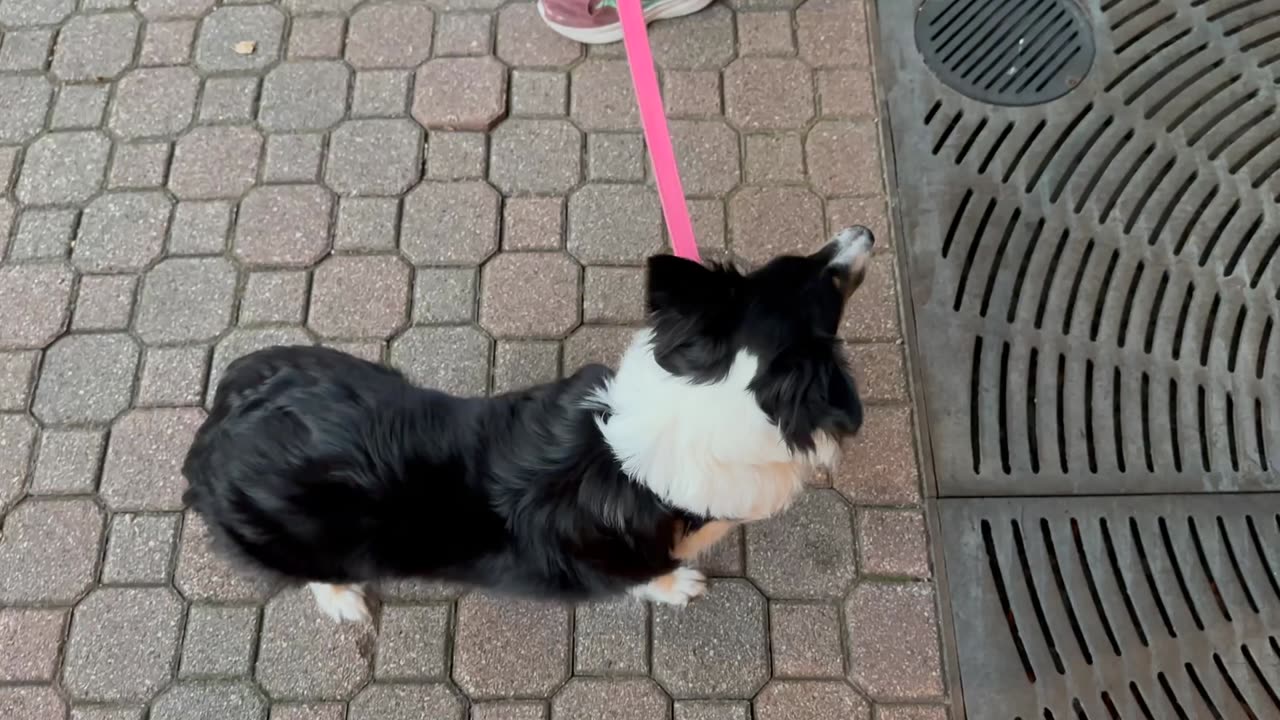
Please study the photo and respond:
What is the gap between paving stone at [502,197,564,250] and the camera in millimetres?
2801

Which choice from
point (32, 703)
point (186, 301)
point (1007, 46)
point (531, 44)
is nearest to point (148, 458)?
point (186, 301)

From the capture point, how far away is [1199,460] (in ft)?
8.00

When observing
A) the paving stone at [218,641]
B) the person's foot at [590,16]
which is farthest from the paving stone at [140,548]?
the person's foot at [590,16]

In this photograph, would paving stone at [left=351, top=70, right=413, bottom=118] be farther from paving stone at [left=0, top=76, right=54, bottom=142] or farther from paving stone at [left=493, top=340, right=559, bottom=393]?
paving stone at [left=0, top=76, right=54, bottom=142]

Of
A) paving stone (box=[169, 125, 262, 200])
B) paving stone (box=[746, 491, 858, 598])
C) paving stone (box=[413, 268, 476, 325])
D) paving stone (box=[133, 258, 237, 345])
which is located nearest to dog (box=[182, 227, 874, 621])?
paving stone (box=[746, 491, 858, 598])

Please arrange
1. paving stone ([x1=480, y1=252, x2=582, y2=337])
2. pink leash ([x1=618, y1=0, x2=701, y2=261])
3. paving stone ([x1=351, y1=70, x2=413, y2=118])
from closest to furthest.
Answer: pink leash ([x1=618, y1=0, x2=701, y2=261]) → paving stone ([x1=480, y1=252, x2=582, y2=337]) → paving stone ([x1=351, y1=70, x2=413, y2=118])

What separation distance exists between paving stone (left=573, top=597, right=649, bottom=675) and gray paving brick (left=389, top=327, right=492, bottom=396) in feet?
2.58

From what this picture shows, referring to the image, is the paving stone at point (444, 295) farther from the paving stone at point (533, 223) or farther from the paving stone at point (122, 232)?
the paving stone at point (122, 232)

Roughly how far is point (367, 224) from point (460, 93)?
627mm

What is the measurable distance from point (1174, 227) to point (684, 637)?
2.09 m

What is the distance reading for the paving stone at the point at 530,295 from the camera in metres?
2.69

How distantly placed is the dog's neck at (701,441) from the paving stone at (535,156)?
1236 mm

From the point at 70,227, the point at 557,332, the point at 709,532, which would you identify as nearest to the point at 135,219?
the point at 70,227

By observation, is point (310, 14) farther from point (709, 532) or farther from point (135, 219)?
point (709, 532)
